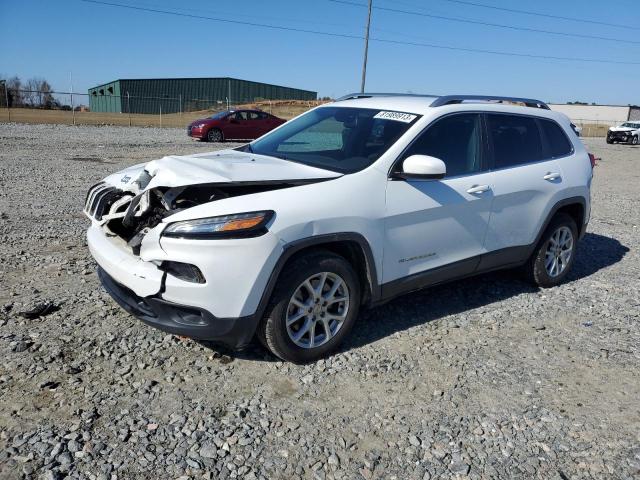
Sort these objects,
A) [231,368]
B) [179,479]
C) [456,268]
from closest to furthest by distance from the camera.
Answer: [179,479] → [231,368] → [456,268]

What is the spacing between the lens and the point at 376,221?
372 centimetres

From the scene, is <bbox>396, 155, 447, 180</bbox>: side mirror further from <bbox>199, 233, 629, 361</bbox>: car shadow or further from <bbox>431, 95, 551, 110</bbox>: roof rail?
<bbox>199, 233, 629, 361</bbox>: car shadow

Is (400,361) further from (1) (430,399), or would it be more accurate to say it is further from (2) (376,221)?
(2) (376,221)

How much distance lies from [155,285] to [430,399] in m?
1.82

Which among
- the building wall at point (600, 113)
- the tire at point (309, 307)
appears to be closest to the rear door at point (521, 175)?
the tire at point (309, 307)

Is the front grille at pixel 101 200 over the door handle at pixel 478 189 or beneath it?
beneath

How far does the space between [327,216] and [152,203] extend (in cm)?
118

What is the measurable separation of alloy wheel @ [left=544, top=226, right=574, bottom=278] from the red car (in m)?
18.2

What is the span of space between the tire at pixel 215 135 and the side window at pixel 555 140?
18459mm

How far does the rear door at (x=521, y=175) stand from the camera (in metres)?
4.61

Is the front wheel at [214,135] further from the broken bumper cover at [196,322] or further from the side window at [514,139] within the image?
the broken bumper cover at [196,322]

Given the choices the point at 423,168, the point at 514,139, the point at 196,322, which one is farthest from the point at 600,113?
the point at 196,322

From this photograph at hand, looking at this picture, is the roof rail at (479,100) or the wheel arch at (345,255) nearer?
the wheel arch at (345,255)

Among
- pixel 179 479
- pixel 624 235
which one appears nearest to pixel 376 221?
pixel 179 479
